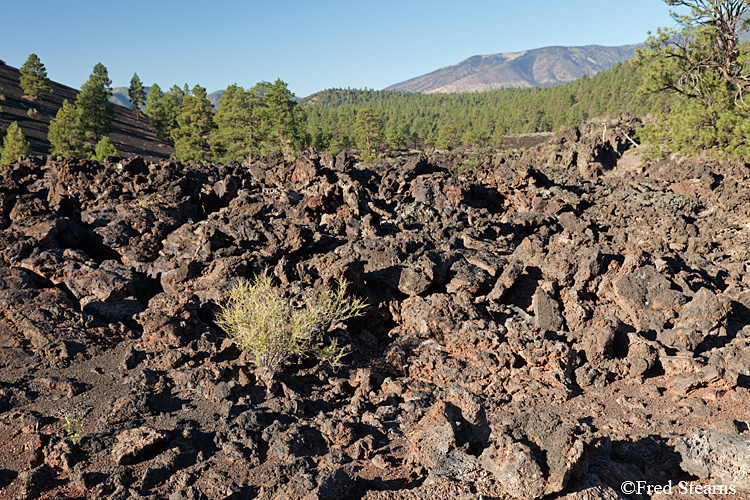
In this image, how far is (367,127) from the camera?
77.1 meters

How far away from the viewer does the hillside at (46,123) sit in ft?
191

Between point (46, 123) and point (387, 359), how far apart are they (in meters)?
72.9

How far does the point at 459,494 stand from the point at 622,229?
45.5 feet

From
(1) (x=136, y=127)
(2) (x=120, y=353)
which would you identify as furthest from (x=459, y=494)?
(1) (x=136, y=127)

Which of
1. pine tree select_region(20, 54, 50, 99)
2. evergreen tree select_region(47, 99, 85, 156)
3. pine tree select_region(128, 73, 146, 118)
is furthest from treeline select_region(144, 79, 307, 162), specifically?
pine tree select_region(128, 73, 146, 118)

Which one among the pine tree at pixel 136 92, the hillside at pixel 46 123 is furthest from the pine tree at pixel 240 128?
the pine tree at pixel 136 92

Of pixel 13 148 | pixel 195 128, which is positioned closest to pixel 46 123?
pixel 195 128

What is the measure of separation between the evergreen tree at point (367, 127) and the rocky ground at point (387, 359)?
60.6m

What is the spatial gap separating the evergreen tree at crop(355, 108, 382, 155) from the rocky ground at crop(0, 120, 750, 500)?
60.6 metres

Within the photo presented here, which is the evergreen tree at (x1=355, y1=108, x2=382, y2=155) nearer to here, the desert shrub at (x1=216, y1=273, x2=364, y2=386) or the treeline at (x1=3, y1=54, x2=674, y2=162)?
the treeline at (x1=3, y1=54, x2=674, y2=162)

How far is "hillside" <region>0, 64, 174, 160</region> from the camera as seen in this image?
58331 mm

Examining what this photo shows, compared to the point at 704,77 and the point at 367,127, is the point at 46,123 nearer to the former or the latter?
the point at 367,127

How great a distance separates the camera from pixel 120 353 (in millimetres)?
9703

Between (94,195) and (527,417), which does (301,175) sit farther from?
(527,417)
